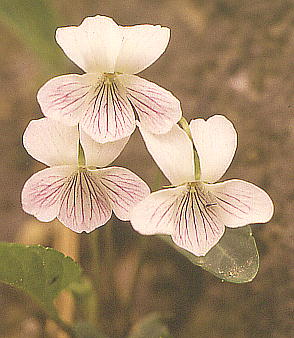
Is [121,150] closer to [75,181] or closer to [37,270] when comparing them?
[75,181]

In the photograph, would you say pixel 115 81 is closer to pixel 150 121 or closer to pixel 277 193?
pixel 150 121

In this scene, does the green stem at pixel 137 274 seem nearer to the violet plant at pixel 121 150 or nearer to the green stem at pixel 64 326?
the green stem at pixel 64 326

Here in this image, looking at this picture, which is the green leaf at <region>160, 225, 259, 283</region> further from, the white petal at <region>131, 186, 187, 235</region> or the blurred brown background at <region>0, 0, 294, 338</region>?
the blurred brown background at <region>0, 0, 294, 338</region>

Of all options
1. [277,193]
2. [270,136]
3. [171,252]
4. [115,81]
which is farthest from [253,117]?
[115,81]

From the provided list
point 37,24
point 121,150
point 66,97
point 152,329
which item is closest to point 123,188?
point 121,150

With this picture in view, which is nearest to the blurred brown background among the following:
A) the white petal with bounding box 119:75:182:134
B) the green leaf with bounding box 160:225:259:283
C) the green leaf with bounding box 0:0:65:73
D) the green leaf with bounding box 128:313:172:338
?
the green leaf with bounding box 0:0:65:73

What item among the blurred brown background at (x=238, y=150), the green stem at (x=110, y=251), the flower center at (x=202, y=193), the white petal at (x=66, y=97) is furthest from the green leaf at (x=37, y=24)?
the flower center at (x=202, y=193)
